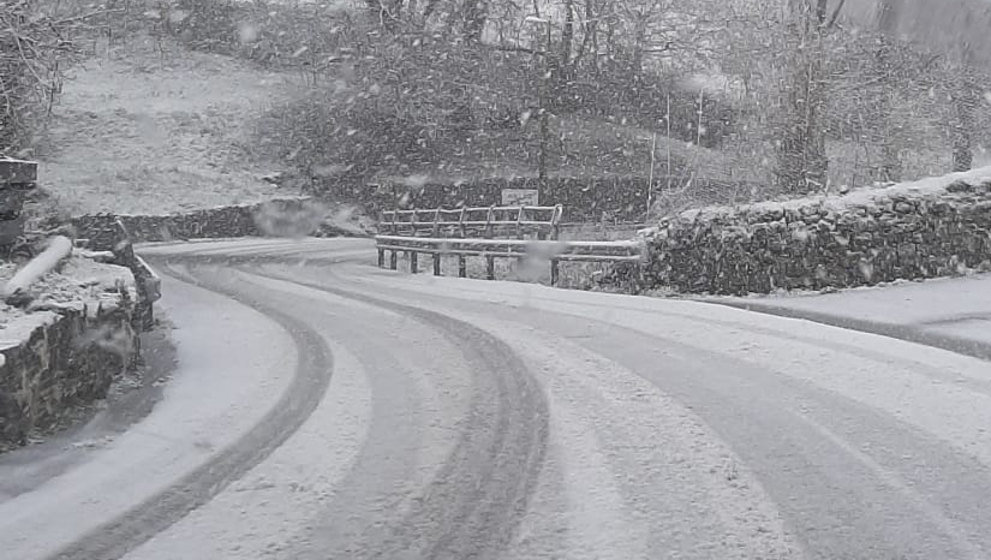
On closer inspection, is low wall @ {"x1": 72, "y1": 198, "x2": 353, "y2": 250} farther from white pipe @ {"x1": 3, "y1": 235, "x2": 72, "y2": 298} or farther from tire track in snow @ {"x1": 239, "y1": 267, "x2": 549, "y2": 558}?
tire track in snow @ {"x1": 239, "y1": 267, "x2": 549, "y2": 558}

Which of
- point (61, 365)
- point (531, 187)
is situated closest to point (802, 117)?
point (531, 187)

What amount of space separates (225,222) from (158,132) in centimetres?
773

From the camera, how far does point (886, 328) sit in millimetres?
10414

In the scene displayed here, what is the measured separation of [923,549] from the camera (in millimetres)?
4301

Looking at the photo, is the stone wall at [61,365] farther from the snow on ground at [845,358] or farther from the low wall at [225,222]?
the low wall at [225,222]

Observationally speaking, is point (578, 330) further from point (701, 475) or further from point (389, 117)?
point (389, 117)

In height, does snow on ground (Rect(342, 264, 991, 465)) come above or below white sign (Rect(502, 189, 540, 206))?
below

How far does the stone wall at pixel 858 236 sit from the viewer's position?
13.1m

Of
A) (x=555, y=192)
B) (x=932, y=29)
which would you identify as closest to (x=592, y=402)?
(x=932, y=29)

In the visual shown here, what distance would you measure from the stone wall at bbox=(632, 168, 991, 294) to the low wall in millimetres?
24257

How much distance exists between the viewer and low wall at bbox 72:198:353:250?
34000 mm

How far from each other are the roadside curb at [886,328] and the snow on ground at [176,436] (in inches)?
227

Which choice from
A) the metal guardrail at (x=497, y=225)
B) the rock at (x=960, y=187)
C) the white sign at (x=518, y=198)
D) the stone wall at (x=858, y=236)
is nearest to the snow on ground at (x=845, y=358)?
the stone wall at (x=858, y=236)

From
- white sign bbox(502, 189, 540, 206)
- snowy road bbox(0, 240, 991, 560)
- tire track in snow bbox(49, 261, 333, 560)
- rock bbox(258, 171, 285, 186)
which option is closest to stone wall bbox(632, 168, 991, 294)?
snowy road bbox(0, 240, 991, 560)
